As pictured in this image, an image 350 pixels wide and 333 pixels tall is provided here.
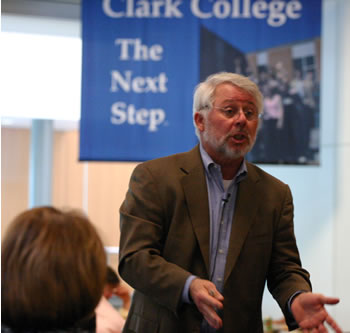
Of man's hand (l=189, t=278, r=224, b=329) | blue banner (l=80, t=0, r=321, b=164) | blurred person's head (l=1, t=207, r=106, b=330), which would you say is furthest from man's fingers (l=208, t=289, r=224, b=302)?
blue banner (l=80, t=0, r=321, b=164)

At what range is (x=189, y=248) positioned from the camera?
1.98 m

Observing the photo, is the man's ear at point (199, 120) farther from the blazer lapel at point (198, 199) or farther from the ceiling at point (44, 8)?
the ceiling at point (44, 8)

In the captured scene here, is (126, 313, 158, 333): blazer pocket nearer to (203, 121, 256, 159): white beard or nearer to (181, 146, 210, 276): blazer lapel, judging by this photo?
(181, 146, 210, 276): blazer lapel

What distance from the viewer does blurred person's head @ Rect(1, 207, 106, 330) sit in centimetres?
122

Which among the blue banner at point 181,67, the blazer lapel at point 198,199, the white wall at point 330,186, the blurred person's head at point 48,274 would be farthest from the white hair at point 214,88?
the white wall at point 330,186

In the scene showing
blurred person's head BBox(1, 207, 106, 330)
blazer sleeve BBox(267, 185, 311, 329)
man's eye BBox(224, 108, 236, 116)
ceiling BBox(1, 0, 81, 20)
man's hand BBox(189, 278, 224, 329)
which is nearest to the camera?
blurred person's head BBox(1, 207, 106, 330)

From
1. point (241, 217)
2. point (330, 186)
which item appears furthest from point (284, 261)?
point (330, 186)

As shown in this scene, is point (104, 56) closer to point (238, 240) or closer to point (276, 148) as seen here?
point (276, 148)

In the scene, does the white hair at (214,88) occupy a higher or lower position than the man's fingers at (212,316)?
higher

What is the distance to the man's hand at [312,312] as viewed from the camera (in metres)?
1.84

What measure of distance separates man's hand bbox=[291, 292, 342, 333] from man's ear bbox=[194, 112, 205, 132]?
770mm

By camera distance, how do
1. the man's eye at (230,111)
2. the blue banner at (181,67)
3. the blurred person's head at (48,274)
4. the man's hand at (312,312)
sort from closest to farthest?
1. the blurred person's head at (48,274)
2. the man's hand at (312,312)
3. the man's eye at (230,111)
4. the blue banner at (181,67)

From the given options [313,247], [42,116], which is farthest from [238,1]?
[313,247]

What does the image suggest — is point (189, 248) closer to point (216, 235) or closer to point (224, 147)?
point (216, 235)
